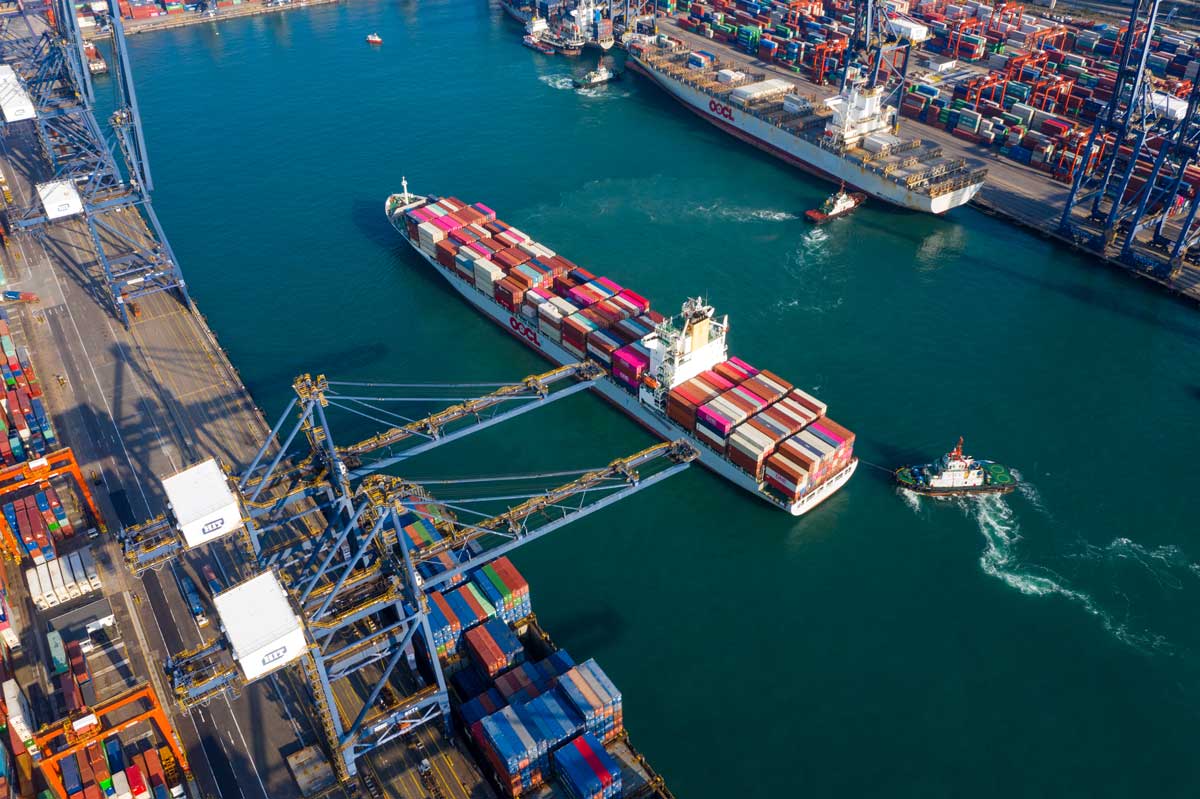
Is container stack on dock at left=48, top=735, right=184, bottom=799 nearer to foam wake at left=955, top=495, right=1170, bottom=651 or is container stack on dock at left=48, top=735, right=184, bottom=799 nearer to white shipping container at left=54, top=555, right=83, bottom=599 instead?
white shipping container at left=54, top=555, right=83, bottom=599

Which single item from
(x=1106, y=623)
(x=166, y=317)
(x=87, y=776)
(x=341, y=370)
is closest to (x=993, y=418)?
(x=1106, y=623)

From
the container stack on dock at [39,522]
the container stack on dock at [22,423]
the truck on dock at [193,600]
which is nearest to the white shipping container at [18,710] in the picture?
the truck on dock at [193,600]

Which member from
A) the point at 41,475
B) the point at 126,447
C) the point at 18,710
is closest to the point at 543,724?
the point at 18,710

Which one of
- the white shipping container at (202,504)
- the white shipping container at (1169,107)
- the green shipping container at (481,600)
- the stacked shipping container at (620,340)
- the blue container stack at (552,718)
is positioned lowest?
the blue container stack at (552,718)

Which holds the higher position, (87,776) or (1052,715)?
(87,776)

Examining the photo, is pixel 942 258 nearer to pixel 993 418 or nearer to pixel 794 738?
pixel 993 418

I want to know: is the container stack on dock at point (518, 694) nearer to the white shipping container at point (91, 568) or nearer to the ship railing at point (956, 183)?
the white shipping container at point (91, 568)
